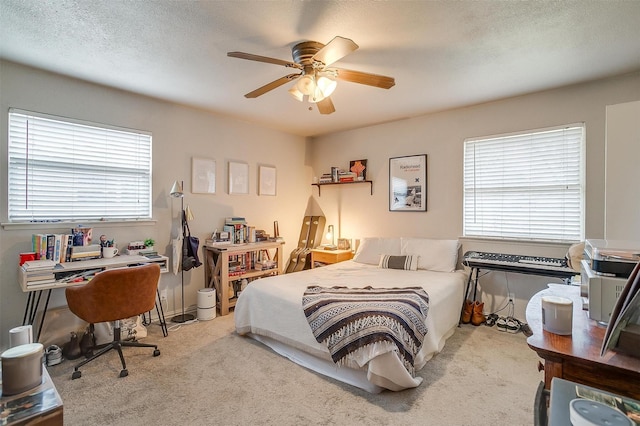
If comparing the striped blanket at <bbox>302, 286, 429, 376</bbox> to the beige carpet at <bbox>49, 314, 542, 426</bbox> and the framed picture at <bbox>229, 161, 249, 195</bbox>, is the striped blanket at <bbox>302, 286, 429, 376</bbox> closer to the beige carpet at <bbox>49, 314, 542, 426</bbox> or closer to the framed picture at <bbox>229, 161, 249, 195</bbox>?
the beige carpet at <bbox>49, 314, 542, 426</bbox>

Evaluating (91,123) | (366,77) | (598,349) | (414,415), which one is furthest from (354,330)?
(91,123)

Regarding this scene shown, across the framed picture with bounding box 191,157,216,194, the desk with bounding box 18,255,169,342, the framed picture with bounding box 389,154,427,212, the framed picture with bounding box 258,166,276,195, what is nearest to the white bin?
the desk with bounding box 18,255,169,342

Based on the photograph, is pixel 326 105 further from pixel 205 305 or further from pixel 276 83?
pixel 205 305

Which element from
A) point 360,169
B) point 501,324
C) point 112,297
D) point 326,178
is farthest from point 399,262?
point 112,297

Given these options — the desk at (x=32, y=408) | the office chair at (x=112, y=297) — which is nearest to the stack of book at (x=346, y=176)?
the office chair at (x=112, y=297)

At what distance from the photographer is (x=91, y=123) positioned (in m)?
3.11

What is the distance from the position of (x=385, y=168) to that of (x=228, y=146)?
2291 millimetres

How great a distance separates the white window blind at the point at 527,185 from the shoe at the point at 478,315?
85 cm

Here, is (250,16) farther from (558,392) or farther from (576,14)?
(558,392)

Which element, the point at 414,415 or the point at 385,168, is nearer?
the point at 414,415

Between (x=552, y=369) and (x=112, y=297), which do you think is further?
(x=112, y=297)

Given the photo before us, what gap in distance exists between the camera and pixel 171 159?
3.71 metres

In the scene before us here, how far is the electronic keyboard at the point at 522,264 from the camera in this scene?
287 centimetres

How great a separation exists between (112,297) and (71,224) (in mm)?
1106
